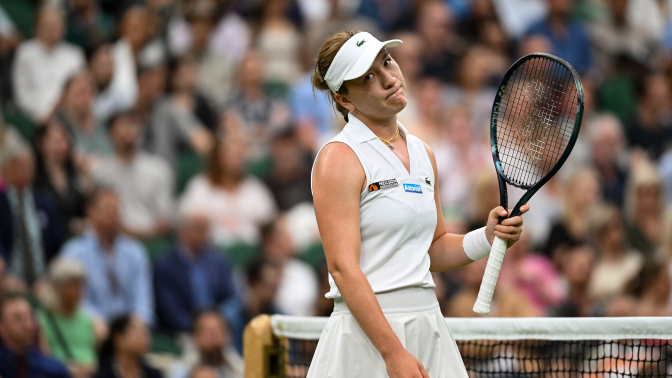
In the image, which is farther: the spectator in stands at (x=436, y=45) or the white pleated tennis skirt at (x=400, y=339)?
the spectator in stands at (x=436, y=45)

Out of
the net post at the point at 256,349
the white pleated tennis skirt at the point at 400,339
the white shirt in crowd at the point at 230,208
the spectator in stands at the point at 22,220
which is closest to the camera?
the white pleated tennis skirt at the point at 400,339

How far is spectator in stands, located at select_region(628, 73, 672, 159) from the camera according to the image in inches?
378

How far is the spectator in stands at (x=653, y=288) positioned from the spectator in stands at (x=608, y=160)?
7.93ft

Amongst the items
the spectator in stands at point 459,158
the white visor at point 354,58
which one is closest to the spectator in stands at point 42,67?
the spectator in stands at point 459,158

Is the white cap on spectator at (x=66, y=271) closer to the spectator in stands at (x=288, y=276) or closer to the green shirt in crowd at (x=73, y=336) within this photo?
the green shirt in crowd at (x=73, y=336)

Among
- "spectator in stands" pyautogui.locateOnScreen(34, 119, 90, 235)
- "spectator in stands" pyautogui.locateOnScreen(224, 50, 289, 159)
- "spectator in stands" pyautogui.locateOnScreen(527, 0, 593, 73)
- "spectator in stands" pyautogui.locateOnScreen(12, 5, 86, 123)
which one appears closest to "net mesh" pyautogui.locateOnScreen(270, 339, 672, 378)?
"spectator in stands" pyautogui.locateOnScreen(34, 119, 90, 235)

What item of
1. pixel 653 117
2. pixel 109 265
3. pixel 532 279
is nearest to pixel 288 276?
pixel 109 265

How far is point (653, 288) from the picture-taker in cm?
664

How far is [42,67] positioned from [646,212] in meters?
6.17

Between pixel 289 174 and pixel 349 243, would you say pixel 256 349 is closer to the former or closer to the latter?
pixel 349 243

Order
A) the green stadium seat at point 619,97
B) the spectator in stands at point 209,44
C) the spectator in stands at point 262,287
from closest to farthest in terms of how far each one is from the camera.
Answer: the spectator in stands at point 262,287 → the spectator in stands at point 209,44 → the green stadium seat at point 619,97

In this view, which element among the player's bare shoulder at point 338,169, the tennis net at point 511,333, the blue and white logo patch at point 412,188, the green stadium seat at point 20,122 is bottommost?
the green stadium seat at point 20,122

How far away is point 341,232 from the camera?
273cm

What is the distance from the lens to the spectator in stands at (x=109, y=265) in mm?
6996
